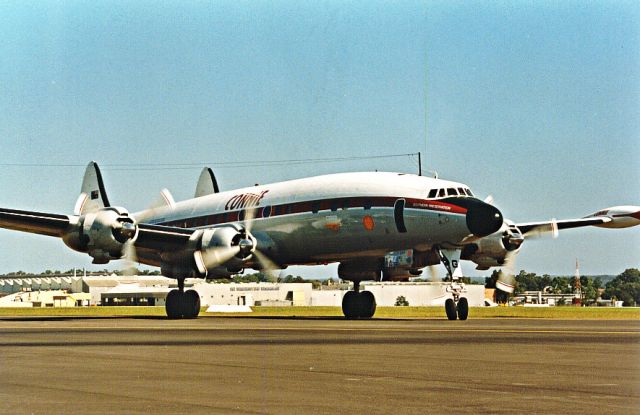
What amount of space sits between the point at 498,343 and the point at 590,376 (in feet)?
23.2

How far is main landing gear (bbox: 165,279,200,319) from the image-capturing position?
3925 cm

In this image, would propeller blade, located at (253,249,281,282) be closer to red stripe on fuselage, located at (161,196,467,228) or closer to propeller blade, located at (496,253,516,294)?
red stripe on fuselage, located at (161,196,467,228)

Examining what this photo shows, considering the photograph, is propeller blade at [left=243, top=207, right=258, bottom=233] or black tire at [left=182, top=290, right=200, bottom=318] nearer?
propeller blade at [left=243, top=207, right=258, bottom=233]

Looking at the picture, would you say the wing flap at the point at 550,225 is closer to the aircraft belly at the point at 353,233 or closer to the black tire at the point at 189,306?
the aircraft belly at the point at 353,233

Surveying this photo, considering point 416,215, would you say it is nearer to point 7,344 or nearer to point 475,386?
point 7,344

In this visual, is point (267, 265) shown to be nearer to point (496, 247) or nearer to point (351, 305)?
point (351, 305)

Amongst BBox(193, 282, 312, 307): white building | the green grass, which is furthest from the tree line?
the green grass

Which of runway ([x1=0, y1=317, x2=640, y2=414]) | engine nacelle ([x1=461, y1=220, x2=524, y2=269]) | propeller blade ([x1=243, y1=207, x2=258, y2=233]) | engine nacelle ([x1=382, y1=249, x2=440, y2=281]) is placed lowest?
runway ([x1=0, y1=317, x2=640, y2=414])

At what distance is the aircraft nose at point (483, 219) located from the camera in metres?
31.1

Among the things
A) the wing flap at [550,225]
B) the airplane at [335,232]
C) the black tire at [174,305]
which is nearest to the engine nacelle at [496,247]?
the airplane at [335,232]

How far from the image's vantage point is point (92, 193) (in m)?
47.5

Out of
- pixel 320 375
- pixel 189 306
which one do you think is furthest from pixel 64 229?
pixel 320 375

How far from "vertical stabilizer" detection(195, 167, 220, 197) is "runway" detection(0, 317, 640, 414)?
26699 millimetres

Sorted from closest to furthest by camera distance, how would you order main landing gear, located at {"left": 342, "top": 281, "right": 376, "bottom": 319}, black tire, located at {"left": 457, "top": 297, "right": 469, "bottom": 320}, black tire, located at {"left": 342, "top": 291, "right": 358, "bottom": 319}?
black tire, located at {"left": 457, "top": 297, "right": 469, "bottom": 320}
main landing gear, located at {"left": 342, "top": 281, "right": 376, "bottom": 319}
black tire, located at {"left": 342, "top": 291, "right": 358, "bottom": 319}
